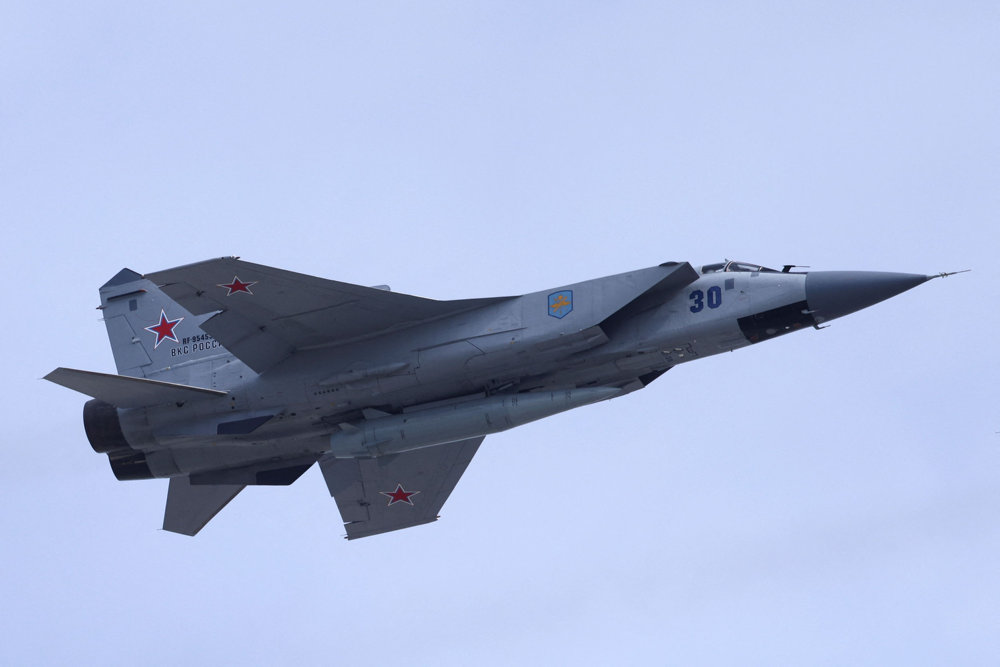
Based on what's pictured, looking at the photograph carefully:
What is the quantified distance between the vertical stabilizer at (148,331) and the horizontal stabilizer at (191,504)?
264 cm

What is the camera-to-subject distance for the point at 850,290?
2603 cm

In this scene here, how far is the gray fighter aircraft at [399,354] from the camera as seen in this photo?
26344 millimetres

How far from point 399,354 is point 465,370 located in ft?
4.41

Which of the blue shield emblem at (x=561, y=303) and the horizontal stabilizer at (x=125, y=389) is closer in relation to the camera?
the blue shield emblem at (x=561, y=303)

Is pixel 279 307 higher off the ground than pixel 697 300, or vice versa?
pixel 279 307

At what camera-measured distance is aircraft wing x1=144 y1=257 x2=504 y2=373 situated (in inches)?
1064

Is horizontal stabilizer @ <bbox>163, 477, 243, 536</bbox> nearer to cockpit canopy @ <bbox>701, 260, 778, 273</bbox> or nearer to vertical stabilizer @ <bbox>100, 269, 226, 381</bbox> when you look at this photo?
vertical stabilizer @ <bbox>100, 269, 226, 381</bbox>

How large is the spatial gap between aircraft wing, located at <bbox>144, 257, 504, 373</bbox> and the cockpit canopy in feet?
12.9

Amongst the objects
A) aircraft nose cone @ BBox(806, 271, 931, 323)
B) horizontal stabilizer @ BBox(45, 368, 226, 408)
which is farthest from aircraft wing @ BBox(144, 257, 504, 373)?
aircraft nose cone @ BBox(806, 271, 931, 323)

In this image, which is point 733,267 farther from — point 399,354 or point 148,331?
point 148,331

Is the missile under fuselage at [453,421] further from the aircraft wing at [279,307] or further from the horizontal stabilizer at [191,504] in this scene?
the horizontal stabilizer at [191,504]

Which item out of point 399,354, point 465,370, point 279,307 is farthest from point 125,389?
point 465,370

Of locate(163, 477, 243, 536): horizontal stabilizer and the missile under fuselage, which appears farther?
locate(163, 477, 243, 536): horizontal stabilizer

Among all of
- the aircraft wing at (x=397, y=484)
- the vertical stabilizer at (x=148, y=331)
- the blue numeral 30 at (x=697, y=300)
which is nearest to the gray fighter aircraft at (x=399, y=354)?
the blue numeral 30 at (x=697, y=300)
